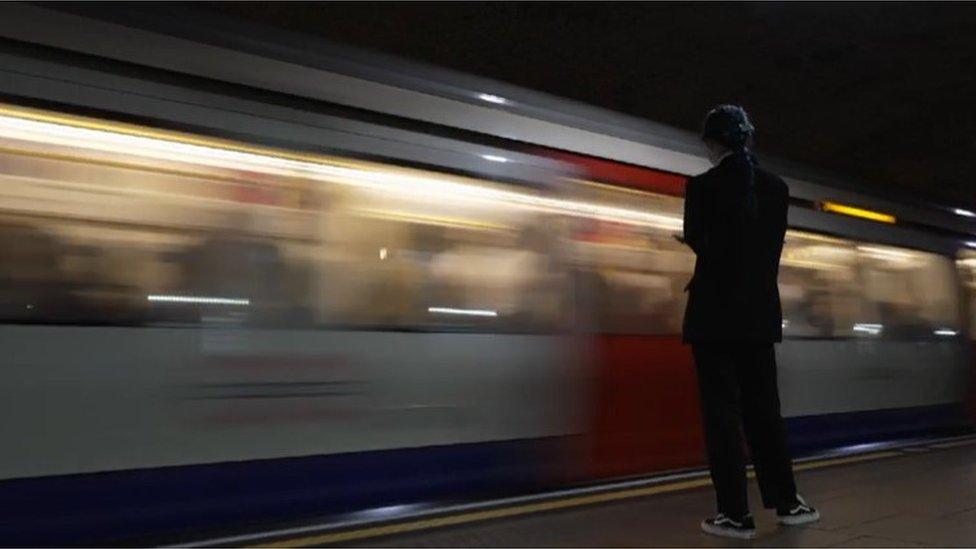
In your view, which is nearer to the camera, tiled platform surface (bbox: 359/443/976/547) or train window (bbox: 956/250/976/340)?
tiled platform surface (bbox: 359/443/976/547)

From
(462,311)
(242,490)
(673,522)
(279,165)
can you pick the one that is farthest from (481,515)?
(279,165)

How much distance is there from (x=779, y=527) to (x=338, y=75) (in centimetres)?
288

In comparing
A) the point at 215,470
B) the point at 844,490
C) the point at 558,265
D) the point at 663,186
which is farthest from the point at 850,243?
the point at 215,470

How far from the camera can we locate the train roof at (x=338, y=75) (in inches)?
145

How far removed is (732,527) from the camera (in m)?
3.86

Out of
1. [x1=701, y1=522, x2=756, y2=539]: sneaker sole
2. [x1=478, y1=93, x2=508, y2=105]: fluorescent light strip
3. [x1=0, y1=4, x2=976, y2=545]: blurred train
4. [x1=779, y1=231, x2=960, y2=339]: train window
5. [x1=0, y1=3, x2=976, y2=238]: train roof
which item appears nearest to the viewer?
[x1=0, y1=4, x2=976, y2=545]: blurred train

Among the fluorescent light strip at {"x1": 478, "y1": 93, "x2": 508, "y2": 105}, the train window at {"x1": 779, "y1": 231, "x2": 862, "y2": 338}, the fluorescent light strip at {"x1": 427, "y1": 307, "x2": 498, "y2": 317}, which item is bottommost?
the fluorescent light strip at {"x1": 427, "y1": 307, "x2": 498, "y2": 317}

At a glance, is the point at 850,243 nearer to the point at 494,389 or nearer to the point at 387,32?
the point at 494,389

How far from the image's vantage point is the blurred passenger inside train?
3.89 metres

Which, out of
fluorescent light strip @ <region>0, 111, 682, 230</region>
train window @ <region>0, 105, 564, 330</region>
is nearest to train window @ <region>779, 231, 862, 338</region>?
fluorescent light strip @ <region>0, 111, 682, 230</region>

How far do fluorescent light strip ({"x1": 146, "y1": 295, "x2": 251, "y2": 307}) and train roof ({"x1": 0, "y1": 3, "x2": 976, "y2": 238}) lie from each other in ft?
3.09

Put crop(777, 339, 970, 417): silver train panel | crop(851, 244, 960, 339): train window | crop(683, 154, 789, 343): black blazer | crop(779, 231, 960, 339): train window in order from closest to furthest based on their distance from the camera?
crop(683, 154, 789, 343): black blazer, crop(777, 339, 970, 417): silver train panel, crop(779, 231, 960, 339): train window, crop(851, 244, 960, 339): train window

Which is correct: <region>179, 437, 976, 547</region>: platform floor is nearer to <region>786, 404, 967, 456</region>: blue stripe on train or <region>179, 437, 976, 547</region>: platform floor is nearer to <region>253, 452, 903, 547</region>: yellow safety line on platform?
<region>253, 452, 903, 547</region>: yellow safety line on platform

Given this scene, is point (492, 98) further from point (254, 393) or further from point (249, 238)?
point (254, 393)
